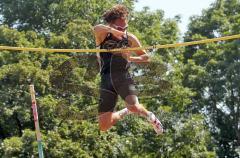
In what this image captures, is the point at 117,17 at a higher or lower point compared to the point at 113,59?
higher

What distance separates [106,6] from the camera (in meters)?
20.6

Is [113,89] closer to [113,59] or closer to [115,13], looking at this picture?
[113,59]

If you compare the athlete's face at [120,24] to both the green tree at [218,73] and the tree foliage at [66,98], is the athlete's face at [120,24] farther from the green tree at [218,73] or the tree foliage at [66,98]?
the green tree at [218,73]

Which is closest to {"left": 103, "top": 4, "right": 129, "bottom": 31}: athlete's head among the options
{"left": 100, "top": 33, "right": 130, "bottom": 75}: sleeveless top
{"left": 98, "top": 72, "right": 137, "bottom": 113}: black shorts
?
{"left": 100, "top": 33, "right": 130, "bottom": 75}: sleeveless top

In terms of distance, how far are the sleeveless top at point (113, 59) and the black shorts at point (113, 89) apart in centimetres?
5

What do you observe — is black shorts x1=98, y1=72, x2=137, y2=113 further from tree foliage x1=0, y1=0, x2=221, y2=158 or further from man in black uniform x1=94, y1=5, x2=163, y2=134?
tree foliage x1=0, y1=0, x2=221, y2=158

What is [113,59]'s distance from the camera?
5.77 m

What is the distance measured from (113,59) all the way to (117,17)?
1.25 ft

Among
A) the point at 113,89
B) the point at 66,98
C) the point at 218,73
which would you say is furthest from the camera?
the point at 218,73

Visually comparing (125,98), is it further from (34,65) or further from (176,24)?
(176,24)

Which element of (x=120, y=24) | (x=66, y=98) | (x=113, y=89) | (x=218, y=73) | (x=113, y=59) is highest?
(x=218, y=73)

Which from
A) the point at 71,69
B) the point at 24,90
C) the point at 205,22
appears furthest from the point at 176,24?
the point at 71,69

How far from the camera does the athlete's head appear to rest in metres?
5.78

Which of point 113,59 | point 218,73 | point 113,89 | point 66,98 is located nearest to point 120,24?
point 113,59
